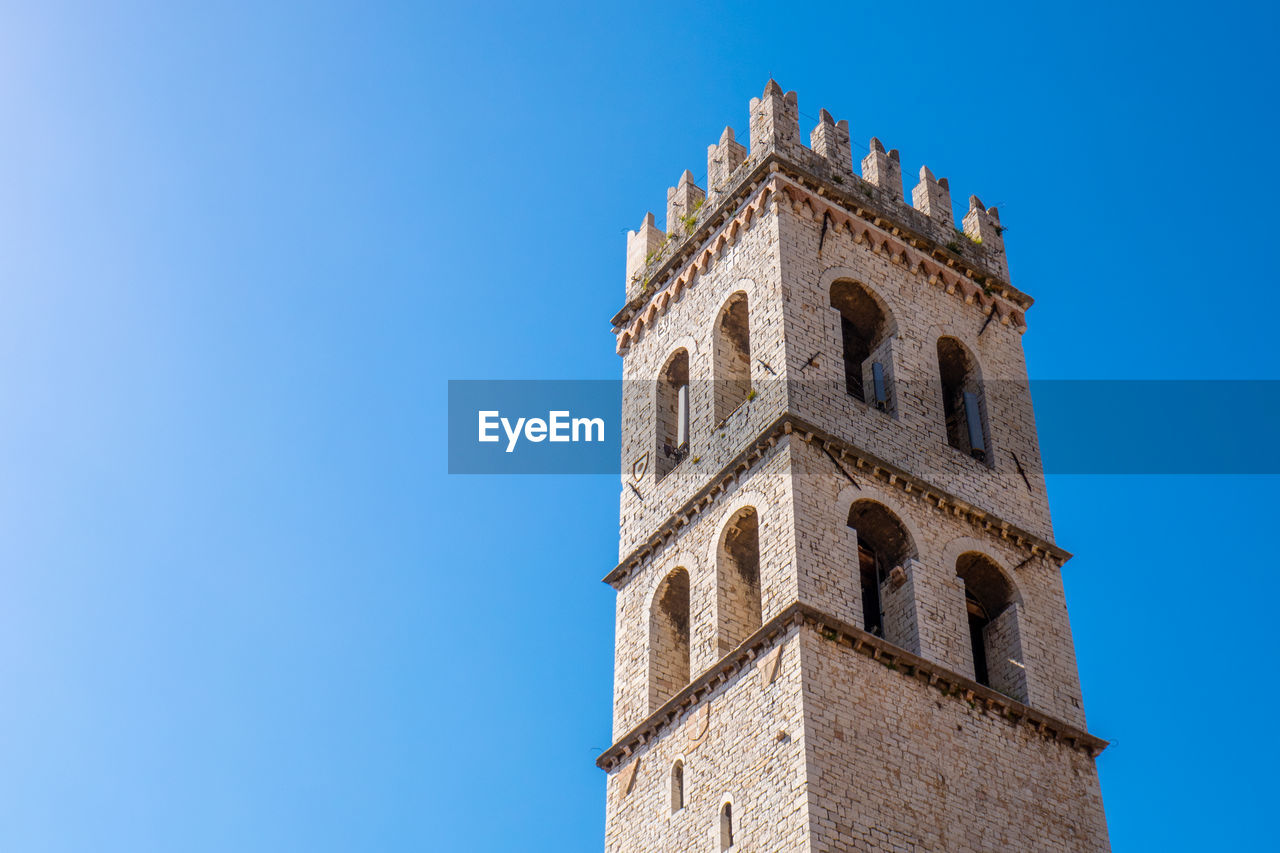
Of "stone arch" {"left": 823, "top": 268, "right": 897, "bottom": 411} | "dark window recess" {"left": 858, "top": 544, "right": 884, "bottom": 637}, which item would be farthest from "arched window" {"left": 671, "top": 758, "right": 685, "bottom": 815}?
"stone arch" {"left": 823, "top": 268, "right": 897, "bottom": 411}

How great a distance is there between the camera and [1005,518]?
1340 inches

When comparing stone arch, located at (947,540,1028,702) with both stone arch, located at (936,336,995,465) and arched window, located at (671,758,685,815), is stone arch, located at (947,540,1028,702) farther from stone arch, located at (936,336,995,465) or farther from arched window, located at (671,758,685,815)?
arched window, located at (671,758,685,815)

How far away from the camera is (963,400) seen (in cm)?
3644

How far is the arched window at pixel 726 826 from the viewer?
28.1 m

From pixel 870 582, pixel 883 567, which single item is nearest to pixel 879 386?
pixel 883 567

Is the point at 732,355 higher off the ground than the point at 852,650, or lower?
higher

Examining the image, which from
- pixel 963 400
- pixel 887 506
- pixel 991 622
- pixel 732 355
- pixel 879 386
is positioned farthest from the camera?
pixel 732 355

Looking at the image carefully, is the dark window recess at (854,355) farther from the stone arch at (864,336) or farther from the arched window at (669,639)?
the arched window at (669,639)

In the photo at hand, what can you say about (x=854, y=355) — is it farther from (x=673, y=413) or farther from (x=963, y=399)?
(x=673, y=413)

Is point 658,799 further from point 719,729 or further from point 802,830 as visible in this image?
point 802,830

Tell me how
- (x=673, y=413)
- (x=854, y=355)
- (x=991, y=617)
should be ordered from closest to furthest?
1. (x=991, y=617)
2. (x=854, y=355)
3. (x=673, y=413)

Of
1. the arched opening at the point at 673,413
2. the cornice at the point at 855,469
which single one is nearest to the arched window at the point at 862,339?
the cornice at the point at 855,469

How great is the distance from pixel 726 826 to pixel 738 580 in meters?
5.60

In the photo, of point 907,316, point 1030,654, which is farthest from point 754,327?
point 1030,654
